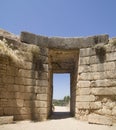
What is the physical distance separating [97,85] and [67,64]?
3483mm

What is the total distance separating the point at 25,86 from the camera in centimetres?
774

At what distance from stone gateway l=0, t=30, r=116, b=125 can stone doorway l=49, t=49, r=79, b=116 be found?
0.26 m

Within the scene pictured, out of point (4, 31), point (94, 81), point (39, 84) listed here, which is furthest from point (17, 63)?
point (94, 81)

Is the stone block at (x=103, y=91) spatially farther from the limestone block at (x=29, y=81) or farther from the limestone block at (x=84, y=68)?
the limestone block at (x=29, y=81)

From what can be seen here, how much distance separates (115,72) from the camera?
7.57 meters

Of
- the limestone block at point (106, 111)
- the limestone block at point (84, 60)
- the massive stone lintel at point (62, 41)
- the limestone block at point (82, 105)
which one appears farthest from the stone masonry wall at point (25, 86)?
the limestone block at point (106, 111)

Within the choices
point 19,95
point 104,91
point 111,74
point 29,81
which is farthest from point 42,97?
point 111,74

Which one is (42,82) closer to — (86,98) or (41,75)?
(41,75)

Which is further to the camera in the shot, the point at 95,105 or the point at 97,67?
the point at 97,67

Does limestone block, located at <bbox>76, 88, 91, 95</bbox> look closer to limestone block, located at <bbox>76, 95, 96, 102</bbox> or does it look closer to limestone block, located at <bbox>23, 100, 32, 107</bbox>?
limestone block, located at <bbox>76, 95, 96, 102</bbox>

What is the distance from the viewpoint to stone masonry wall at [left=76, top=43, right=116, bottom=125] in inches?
296

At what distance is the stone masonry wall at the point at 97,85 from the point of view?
296 inches

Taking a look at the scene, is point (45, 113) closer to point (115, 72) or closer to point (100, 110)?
point (100, 110)

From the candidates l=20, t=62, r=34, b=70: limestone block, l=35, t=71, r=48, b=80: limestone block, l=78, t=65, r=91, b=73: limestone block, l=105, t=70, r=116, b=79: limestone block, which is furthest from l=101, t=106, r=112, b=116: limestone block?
l=20, t=62, r=34, b=70: limestone block
